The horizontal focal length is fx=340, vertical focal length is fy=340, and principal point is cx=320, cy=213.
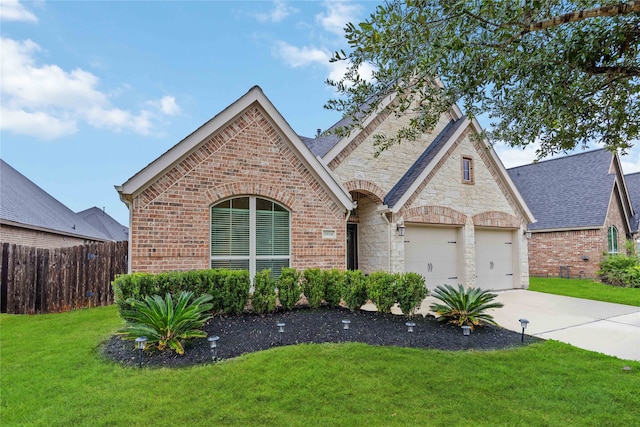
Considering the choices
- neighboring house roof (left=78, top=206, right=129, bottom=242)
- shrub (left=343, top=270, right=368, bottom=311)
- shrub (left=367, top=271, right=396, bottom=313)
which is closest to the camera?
shrub (left=367, top=271, right=396, bottom=313)

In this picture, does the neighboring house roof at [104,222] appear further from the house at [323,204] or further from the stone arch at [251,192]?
the stone arch at [251,192]

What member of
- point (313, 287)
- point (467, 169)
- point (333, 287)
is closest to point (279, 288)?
point (313, 287)

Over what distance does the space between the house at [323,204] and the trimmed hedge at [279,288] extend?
1098mm

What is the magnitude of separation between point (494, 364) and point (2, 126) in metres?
16.0

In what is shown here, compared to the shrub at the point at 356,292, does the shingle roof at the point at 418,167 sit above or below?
above

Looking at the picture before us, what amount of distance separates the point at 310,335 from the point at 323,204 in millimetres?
4048

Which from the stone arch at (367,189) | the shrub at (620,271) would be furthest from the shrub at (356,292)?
the shrub at (620,271)

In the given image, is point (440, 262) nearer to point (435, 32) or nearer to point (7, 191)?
point (435, 32)

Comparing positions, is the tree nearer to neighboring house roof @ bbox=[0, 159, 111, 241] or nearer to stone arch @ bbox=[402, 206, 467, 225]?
stone arch @ bbox=[402, 206, 467, 225]

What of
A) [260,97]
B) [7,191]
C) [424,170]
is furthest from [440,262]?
[7,191]

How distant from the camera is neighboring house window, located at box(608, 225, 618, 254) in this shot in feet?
58.3

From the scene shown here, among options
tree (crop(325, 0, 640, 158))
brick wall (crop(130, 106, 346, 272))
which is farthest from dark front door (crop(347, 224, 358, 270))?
tree (crop(325, 0, 640, 158))

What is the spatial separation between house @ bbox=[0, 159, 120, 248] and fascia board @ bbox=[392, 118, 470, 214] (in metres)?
13.7

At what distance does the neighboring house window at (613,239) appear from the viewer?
17781 millimetres
